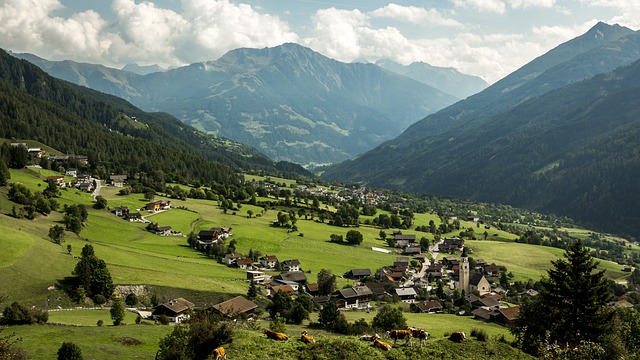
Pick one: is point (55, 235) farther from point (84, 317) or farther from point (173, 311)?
point (173, 311)

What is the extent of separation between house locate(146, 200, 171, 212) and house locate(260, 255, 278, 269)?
135 feet

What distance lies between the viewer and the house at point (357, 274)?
3954 inches

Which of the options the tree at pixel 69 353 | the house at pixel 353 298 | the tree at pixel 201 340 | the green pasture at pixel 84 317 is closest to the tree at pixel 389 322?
the house at pixel 353 298

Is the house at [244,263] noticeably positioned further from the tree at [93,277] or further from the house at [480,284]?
the house at [480,284]

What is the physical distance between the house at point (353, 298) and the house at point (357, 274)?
550 inches

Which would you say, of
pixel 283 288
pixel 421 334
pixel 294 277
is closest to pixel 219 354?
pixel 421 334

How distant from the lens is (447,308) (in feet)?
278

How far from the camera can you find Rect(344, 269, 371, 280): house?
10044cm

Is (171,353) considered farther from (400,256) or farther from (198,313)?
(400,256)

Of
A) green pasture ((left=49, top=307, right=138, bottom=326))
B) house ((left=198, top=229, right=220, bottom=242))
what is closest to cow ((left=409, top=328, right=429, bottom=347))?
green pasture ((left=49, top=307, right=138, bottom=326))

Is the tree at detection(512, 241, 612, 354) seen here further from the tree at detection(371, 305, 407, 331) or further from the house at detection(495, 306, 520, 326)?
the house at detection(495, 306, 520, 326)

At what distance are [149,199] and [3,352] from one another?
123 metres

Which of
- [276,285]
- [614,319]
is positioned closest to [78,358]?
[614,319]

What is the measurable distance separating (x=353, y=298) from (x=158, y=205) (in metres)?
70.9
